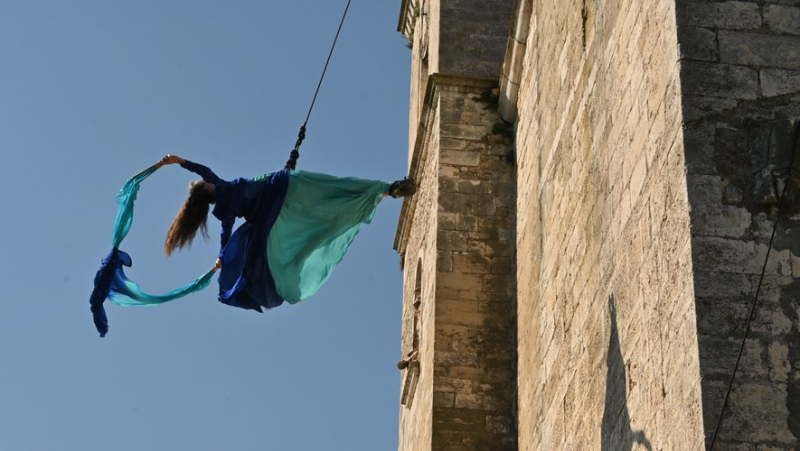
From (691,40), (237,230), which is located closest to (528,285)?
(237,230)

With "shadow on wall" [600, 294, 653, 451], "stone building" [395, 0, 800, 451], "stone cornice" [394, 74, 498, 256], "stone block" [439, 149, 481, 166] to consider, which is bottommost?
"shadow on wall" [600, 294, 653, 451]

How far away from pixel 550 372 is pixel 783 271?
321cm

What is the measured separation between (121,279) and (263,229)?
3.45 feet

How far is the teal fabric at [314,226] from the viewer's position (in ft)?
32.6

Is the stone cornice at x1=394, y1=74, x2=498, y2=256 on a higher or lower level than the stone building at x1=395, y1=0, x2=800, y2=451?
higher

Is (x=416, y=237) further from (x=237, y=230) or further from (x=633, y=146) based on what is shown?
(x=633, y=146)

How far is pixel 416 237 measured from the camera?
42.6 ft

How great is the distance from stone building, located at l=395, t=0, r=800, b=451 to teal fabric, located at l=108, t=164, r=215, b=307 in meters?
1.91

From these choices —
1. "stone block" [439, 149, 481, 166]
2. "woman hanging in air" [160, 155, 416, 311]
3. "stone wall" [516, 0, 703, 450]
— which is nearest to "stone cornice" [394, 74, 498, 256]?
"stone block" [439, 149, 481, 166]

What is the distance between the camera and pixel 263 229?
9789 mm

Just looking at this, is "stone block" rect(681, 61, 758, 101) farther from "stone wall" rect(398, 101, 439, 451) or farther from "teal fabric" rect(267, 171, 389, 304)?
"stone wall" rect(398, 101, 439, 451)

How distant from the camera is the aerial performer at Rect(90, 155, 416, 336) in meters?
9.46

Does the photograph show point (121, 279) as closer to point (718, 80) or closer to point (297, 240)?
point (297, 240)

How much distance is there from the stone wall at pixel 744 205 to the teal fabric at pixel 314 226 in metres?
4.21
